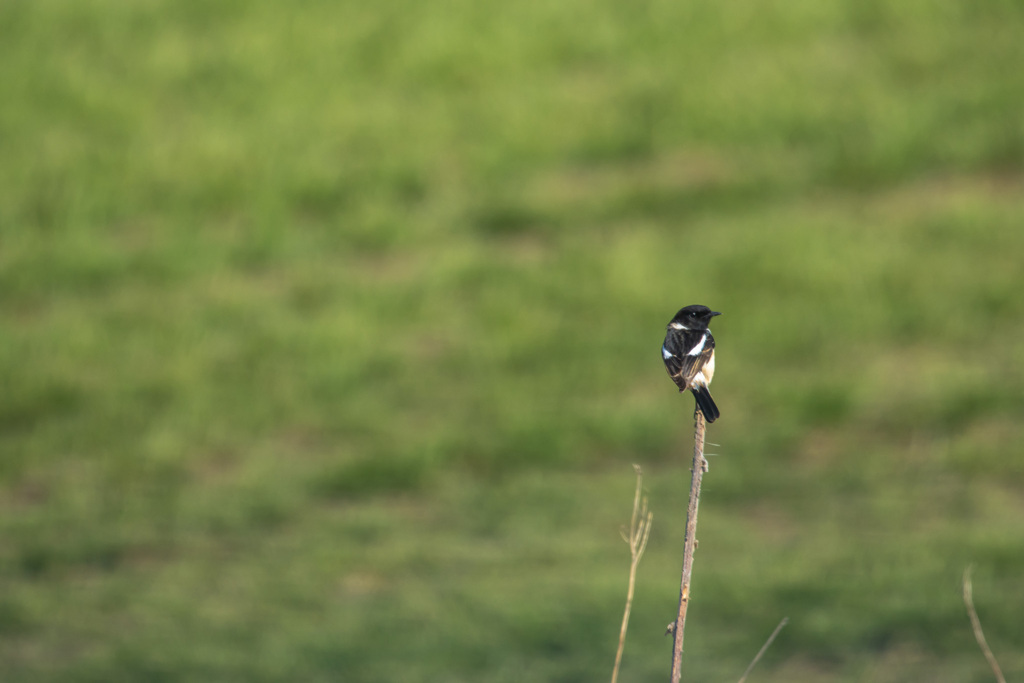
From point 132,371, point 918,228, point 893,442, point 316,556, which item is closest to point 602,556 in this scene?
point 316,556

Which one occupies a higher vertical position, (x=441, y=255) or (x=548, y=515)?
(x=441, y=255)

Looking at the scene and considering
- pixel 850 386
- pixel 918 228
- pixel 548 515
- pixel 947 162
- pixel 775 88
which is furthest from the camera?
pixel 775 88

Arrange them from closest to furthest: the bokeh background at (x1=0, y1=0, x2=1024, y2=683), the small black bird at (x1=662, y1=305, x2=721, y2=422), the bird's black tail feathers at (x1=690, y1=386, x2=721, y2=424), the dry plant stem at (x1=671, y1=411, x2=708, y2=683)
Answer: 1. the dry plant stem at (x1=671, y1=411, x2=708, y2=683)
2. the bird's black tail feathers at (x1=690, y1=386, x2=721, y2=424)
3. the small black bird at (x1=662, y1=305, x2=721, y2=422)
4. the bokeh background at (x1=0, y1=0, x2=1024, y2=683)

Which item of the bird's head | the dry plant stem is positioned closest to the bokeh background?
the bird's head

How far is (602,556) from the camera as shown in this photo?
764 centimetres

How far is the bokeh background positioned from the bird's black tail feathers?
1.73m

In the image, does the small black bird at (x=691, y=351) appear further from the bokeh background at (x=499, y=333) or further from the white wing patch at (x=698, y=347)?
the bokeh background at (x=499, y=333)

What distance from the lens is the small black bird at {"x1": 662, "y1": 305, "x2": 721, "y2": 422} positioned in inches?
119

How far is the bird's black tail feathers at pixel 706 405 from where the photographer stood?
2.71m

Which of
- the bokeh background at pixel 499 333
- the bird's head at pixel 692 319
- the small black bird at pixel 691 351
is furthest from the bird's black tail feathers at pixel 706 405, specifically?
the bokeh background at pixel 499 333

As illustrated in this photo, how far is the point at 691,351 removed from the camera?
3.06m

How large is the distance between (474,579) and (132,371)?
501 cm

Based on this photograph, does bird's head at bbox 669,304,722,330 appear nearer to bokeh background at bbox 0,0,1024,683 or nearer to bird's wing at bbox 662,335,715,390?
bird's wing at bbox 662,335,715,390

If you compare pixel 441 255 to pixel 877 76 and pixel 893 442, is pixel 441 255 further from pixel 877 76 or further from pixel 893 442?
pixel 877 76
